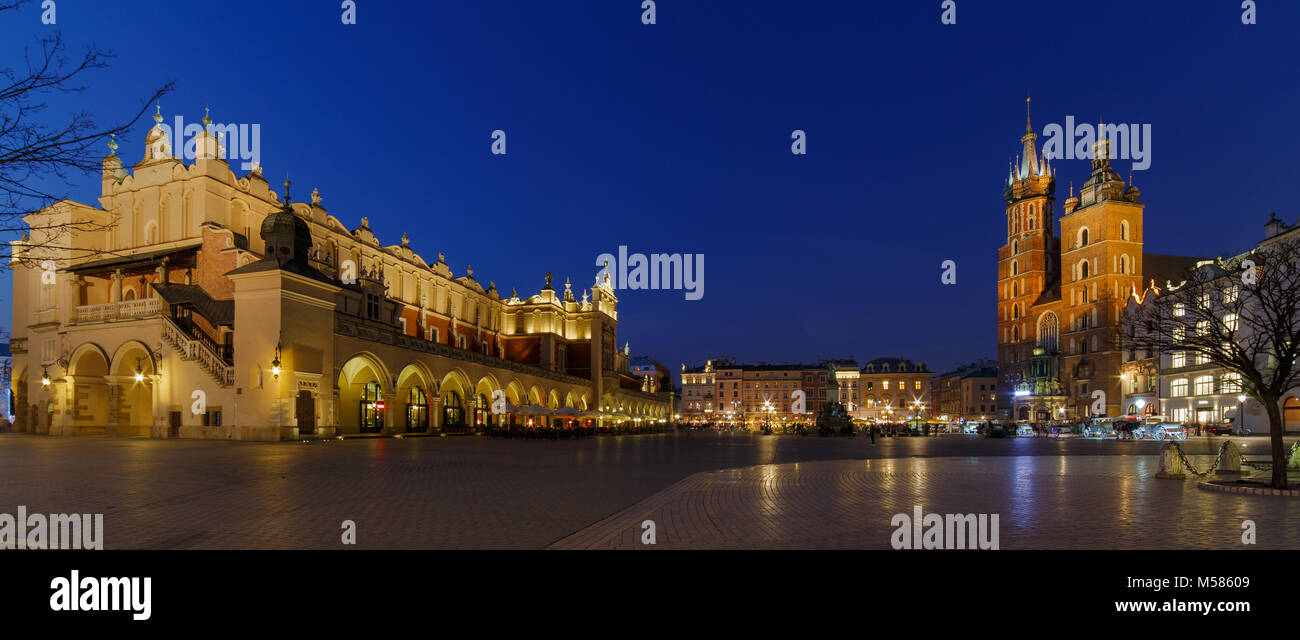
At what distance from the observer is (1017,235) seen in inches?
5340

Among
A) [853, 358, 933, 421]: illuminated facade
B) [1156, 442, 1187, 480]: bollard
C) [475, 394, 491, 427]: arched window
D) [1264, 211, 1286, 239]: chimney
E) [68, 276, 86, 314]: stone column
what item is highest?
[1264, 211, 1286, 239]: chimney

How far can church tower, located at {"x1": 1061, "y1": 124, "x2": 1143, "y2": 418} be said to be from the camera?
108 m

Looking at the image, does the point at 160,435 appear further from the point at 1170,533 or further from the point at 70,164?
the point at 1170,533

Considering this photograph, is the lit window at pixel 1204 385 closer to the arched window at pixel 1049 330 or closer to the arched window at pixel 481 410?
the arched window at pixel 1049 330

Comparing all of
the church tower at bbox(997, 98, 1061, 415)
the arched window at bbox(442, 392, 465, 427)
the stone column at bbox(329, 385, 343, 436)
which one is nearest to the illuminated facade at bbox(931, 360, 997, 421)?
the church tower at bbox(997, 98, 1061, 415)

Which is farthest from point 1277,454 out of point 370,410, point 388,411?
point 370,410

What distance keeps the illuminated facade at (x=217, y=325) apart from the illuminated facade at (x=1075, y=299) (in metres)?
88.4

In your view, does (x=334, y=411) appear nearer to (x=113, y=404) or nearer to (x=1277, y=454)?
(x=113, y=404)

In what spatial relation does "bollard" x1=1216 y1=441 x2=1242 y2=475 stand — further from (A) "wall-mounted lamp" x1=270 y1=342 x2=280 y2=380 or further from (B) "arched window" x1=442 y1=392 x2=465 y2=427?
(B) "arched window" x1=442 y1=392 x2=465 y2=427

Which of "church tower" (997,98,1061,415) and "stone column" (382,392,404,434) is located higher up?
"church tower" (997,98,1061,415)

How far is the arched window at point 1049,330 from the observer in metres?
119

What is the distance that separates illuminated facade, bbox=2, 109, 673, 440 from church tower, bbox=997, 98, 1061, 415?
3887 inches
